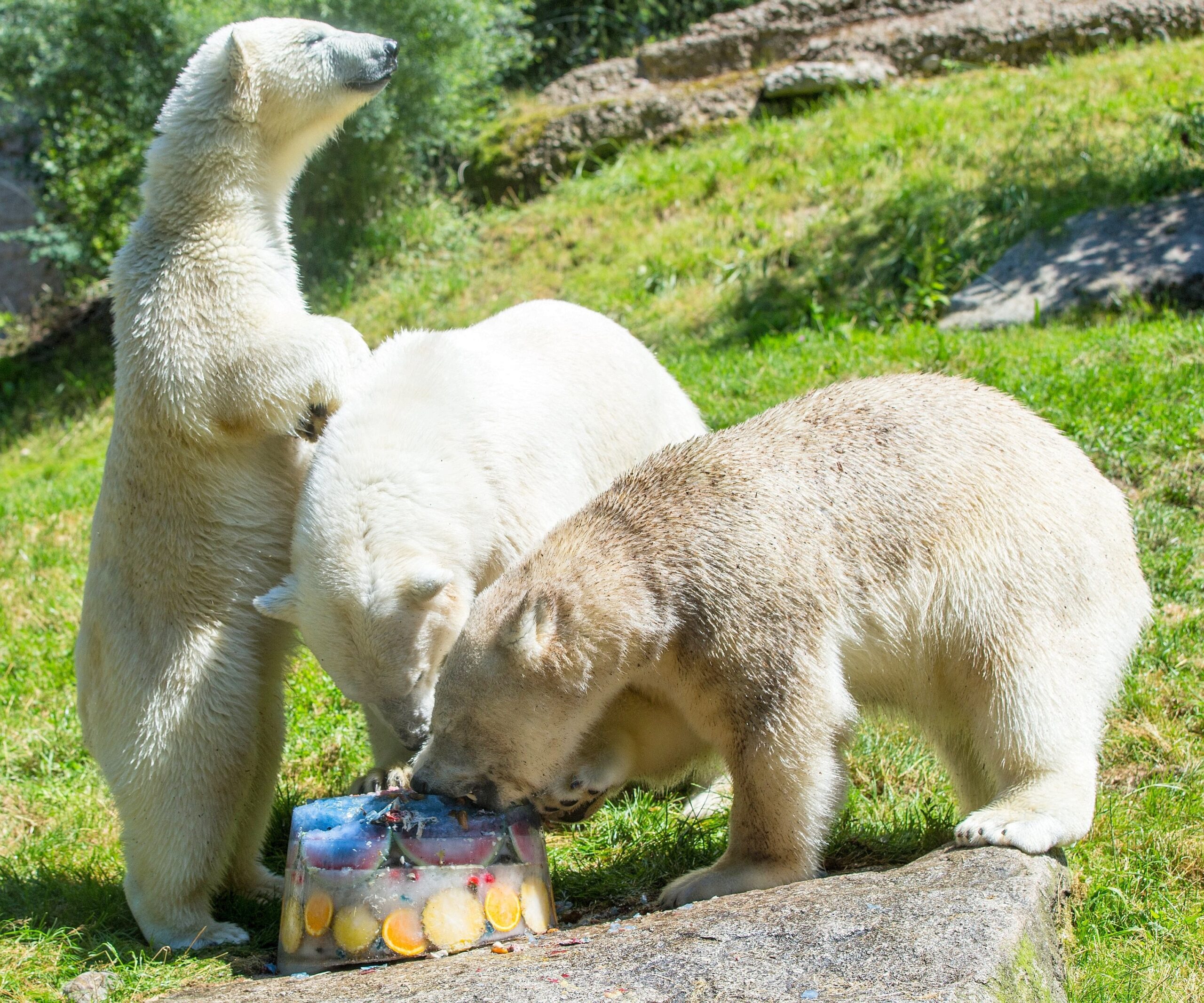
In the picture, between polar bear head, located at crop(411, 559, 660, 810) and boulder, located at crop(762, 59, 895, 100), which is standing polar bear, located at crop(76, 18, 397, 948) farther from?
boulder, located at crop(762, 59, 895, 100)

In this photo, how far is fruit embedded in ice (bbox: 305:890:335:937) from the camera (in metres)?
3.38

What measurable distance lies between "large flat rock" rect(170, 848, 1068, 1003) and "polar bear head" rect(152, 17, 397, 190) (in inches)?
109

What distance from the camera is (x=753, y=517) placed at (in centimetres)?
354

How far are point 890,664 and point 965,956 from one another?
109cm

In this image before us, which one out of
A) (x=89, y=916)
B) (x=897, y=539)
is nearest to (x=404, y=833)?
(x=89, y=916)

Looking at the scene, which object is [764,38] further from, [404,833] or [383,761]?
[404,833]

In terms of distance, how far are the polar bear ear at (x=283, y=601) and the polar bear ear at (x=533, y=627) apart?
2.47 ft

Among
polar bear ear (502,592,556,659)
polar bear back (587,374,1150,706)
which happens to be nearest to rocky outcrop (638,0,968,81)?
polar bear back (587,374,1150,706)

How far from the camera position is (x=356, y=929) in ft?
11.1

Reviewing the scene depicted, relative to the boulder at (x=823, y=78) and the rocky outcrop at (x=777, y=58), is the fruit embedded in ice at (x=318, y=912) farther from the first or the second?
the boulder at (x=823, y=78)

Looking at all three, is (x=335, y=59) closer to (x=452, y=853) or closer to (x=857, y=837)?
(x=452, y=853)

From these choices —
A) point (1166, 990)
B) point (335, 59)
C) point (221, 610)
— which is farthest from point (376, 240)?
point (1166, 990)

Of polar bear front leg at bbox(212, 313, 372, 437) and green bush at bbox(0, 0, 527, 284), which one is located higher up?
green bush at bbox(0, 0, 527, 284)

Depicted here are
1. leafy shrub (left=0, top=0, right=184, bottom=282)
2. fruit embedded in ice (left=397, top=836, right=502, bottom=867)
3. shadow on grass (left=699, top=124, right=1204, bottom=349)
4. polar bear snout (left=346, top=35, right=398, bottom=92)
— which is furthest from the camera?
leafy shrub (left=0, top=0, right=184, bottom=282)
